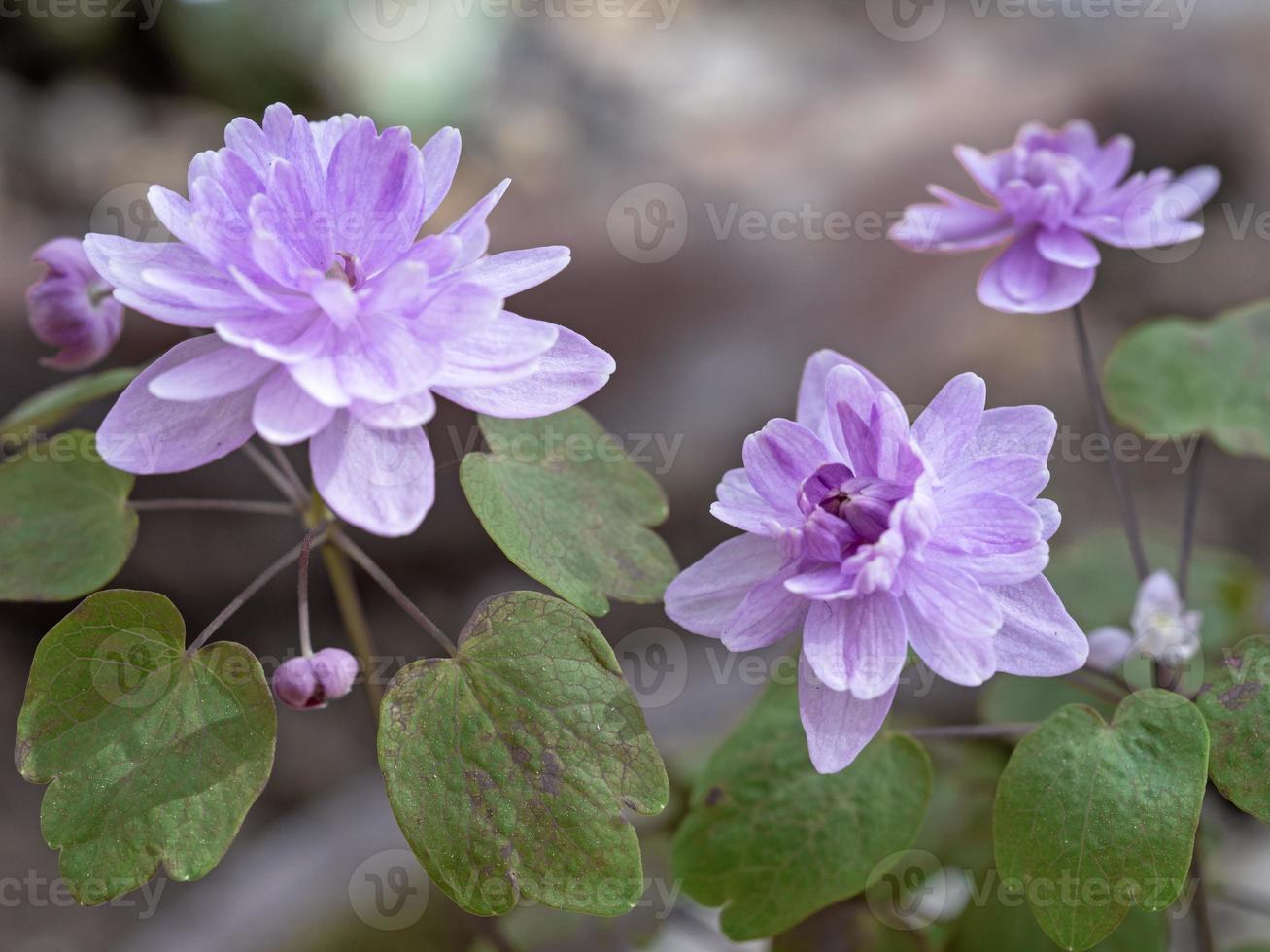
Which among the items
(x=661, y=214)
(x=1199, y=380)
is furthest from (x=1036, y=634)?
(x=661, y=214)

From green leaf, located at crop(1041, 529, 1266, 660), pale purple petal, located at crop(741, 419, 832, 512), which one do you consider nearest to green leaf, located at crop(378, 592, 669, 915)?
pale purple petal, located at crop(741, 419, 832, 512)

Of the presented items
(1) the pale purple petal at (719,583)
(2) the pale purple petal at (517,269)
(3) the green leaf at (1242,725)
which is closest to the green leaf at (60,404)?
(2) the pale purple petal at (517,269)

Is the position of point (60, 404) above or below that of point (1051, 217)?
below

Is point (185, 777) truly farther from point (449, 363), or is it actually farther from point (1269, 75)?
point (1269, 75)

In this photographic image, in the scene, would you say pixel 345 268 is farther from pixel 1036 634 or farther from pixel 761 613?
pixel 1036 634

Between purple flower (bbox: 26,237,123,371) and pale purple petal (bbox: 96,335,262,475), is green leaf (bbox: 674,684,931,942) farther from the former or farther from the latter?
purple flower (bbox: 26,237,123,371)

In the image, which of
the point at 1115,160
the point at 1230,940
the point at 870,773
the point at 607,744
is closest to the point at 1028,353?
the point at 1230,940
